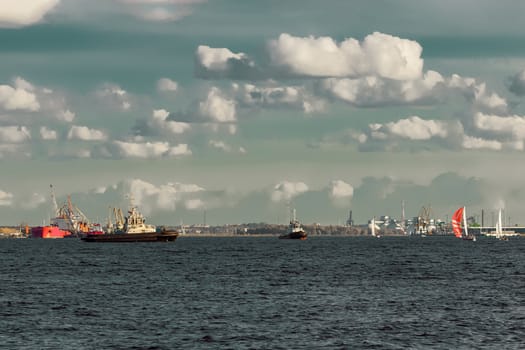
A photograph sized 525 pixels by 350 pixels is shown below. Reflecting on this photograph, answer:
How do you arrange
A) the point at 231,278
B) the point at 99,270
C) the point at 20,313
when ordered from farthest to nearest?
the point at 99,270, the point at 231,278, the point at 20,313

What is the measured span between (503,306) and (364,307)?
14550 millimetres

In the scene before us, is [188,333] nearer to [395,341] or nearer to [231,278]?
[395,341]

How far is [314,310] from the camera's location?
78562 mm

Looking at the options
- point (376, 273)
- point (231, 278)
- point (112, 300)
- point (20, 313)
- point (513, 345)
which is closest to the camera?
point (513, 345)

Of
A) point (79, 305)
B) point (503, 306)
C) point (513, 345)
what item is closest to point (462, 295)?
point (503, 306)

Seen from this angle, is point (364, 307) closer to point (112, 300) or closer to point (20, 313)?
point (112, 300)

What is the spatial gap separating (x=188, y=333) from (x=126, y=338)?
505cm

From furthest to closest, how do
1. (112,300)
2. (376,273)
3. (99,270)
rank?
(99,270) < (376,273) < (112,300)

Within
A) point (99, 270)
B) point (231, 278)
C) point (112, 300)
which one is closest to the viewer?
point (112, 300)

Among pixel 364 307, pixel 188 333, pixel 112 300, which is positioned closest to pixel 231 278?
pixel 112 300

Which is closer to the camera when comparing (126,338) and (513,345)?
(513,345)

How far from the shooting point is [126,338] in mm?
61312

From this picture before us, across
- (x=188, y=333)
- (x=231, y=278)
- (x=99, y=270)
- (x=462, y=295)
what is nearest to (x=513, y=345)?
(x=188, y=333)

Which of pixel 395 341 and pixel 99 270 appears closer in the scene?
pixel 395 341
